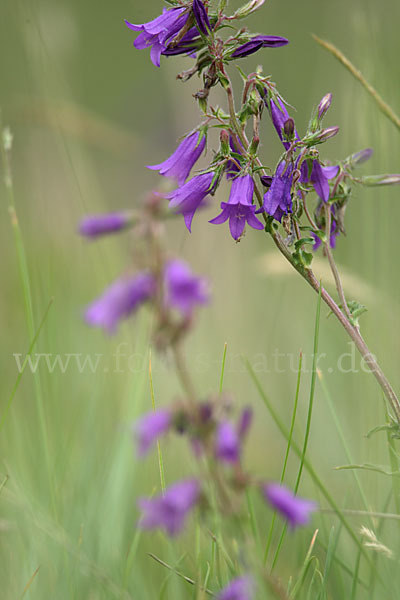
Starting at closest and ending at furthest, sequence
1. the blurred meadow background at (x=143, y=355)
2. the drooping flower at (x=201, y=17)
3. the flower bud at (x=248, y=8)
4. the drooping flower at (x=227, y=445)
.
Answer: the drooping flower at (x=227, y=445)
the drooping flower at (x=201, y=17)
the flower bud at (x=248, y=8)
the blurred meadow background at (x=143, y=355)

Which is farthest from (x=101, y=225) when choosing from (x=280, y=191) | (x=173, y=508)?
(x=280, y=191)

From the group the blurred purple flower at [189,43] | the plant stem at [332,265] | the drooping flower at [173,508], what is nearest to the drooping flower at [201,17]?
the blurred purple flower at [189,43]

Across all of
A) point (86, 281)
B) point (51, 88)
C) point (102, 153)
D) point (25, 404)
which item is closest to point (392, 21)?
point (51, 88)

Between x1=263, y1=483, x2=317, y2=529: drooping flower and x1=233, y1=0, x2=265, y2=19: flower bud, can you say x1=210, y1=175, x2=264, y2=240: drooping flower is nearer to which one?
x1=233, y1=0, x2=265, y2=19: flower bud

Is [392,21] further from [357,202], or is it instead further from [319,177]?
[319,177]

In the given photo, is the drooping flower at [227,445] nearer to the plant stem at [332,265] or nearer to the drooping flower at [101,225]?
the drooping flower at [101,225]

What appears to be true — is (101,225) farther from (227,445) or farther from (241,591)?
(241,591)
